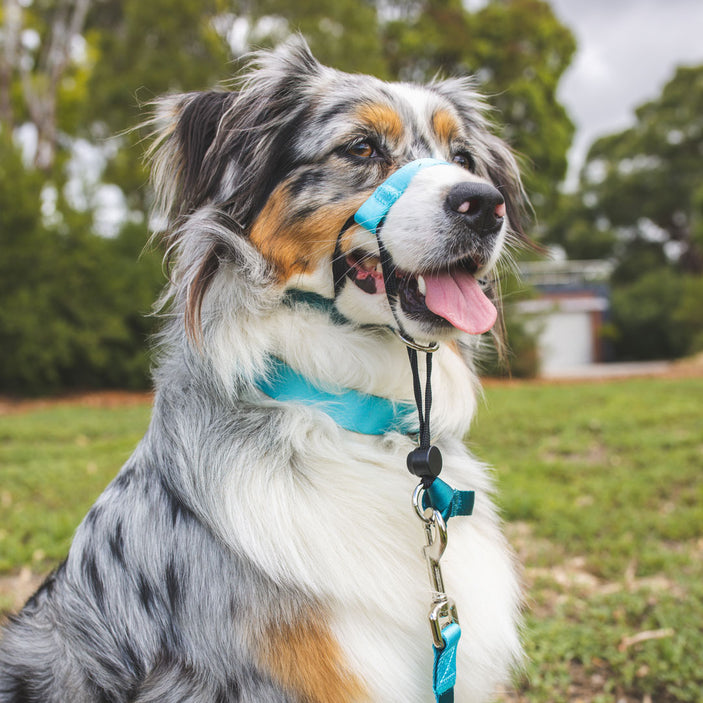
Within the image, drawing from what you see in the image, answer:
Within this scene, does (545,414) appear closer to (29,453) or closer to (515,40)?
(29,453)

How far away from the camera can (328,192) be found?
2.27 meters

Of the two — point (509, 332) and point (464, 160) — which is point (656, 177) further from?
point (464, 160)

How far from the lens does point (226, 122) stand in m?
2.32

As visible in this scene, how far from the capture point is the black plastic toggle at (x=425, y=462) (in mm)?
1881

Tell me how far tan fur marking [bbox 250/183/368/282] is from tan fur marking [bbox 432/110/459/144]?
487 mm

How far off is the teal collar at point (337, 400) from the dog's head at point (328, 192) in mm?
256

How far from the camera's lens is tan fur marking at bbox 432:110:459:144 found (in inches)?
98.3

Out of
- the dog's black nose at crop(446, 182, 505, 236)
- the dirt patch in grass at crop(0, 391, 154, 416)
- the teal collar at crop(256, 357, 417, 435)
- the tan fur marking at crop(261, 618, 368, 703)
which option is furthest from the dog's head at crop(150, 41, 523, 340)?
the dirt patch in grass at crop(0, 391, 154, 416)

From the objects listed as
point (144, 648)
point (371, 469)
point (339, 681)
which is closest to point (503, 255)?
point (371, 469)

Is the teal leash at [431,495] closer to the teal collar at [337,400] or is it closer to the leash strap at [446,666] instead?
the leash strap at [446,666]

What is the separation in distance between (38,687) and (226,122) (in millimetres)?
1835

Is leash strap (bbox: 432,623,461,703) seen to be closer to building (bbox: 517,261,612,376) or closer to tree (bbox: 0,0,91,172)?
tree (bbox: 0,0,91,172)

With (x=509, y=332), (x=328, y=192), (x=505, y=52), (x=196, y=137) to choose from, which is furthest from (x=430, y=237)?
(x=505, y=52)

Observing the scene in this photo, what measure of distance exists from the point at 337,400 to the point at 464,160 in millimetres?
1197
